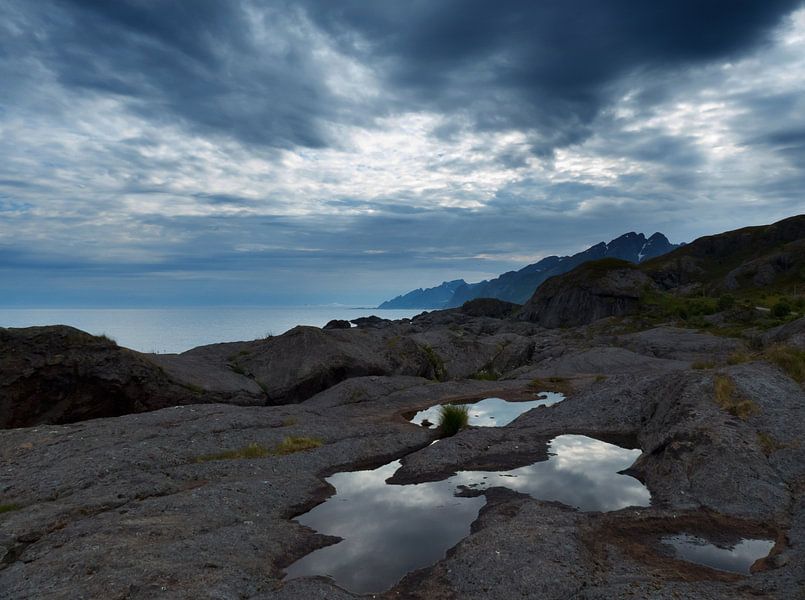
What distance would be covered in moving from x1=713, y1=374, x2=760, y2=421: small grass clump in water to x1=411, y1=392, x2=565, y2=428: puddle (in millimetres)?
12558

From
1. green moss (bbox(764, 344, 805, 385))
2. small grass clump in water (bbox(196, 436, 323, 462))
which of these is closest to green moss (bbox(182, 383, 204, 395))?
small grass clump in water (bbox(196, 436, 323, 462))

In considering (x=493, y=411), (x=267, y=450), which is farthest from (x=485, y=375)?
(x=267, y=450)

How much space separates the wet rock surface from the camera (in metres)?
11.5

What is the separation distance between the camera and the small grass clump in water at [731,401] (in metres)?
20.6

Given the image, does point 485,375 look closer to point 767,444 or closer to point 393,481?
point 393,481

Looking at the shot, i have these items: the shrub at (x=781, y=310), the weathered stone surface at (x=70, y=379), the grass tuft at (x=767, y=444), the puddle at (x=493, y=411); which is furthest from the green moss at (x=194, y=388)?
the shrub at (x=781, y=310)

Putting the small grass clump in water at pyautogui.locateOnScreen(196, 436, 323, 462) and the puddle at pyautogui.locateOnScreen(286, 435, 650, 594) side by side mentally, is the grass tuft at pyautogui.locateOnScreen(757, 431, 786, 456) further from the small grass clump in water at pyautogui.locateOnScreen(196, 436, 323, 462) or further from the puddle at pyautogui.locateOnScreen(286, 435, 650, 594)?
the small grass clump in water at pyautogui.locateOnScreen(196, 436, 323, 462)

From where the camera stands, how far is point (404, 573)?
41.4 feet

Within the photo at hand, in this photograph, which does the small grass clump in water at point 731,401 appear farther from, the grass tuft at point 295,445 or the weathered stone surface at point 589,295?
the weathered stone surface at point 589,295

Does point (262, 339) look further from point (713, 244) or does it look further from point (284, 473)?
point (713, 244)

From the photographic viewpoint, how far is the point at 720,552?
12977 mm

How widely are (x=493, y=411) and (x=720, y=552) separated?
22865mm

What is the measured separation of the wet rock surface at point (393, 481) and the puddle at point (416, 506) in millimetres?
601

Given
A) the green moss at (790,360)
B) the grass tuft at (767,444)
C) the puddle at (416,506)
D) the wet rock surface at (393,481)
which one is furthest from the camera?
the green moss at (790,360)
